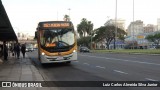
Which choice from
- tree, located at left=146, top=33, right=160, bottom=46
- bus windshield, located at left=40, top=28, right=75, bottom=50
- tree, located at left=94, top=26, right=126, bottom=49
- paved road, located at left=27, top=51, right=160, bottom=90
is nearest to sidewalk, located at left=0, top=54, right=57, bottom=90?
paved road, located at left=27, top=51, right=160, bottom=90

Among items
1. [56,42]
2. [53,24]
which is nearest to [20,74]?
[56,42]

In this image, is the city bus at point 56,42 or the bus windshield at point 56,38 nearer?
the city bus at point 56,42

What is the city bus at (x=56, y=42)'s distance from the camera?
23172mm

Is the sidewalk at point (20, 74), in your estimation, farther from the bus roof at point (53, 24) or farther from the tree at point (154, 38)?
the tree at point (154, 38)

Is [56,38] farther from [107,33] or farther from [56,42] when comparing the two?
[107,33]

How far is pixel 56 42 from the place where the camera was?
2334 cm

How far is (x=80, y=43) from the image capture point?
142 metres

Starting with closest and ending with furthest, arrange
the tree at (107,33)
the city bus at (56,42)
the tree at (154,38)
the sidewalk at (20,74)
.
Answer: the sidewalk at (20,74)
the city bus at (56,42)
the tree at (107,33)
the tree at (154,38)

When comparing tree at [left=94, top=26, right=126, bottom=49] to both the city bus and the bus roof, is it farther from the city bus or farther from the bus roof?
the city bus

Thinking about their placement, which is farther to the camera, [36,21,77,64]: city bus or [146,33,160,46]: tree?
[146,33,160,46]: tree

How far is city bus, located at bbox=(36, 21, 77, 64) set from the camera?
23.2m

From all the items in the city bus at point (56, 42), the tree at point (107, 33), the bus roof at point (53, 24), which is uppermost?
the tree at point (107, 33)

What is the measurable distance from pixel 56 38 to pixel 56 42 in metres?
0.34

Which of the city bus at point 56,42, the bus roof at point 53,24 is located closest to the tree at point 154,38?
the bus roof at point 53,24
